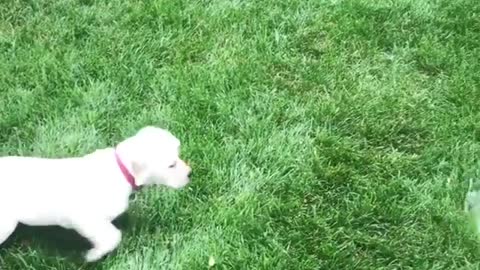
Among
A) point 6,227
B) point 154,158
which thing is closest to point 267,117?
point 154,158

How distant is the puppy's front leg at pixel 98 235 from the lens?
2039mm

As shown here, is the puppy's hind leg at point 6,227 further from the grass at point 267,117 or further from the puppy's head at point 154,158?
the puppy's head at point 154,158

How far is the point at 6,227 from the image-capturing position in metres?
2.01

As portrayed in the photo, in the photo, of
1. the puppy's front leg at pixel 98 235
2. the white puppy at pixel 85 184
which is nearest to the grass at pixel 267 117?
the puppy's front leg at pixel 98 235

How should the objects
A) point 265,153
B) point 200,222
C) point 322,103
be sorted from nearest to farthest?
point 200,222, point 265,153, point 322,103

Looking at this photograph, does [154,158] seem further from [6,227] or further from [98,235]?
[6,227]

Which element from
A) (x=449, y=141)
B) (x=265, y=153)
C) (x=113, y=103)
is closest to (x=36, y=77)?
(x=113, y=103)

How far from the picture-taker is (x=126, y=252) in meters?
2.18

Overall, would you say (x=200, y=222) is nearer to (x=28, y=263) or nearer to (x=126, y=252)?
(x=126, y=252)

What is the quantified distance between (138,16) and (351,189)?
1114 millimetres

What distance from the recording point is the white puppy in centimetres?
201

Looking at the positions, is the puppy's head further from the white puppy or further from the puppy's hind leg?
the puppy's hind leg

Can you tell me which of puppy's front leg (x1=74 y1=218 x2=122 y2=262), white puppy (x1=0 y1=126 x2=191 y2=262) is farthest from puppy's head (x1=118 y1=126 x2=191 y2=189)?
puppy's front leg (x1=74 y1=218 x2=122 y2=262)

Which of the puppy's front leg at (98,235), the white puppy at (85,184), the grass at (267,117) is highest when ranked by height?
the white puppy at (85,184)
